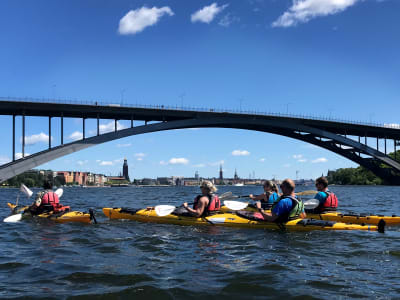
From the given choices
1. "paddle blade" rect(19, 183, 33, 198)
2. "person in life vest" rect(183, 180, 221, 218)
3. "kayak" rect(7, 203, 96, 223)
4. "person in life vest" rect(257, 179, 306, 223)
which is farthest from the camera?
"paddle blade" rect(19, 183, 33, 198)

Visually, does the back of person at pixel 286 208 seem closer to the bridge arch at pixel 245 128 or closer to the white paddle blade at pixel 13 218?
the white paddle blade at pixel 13 218

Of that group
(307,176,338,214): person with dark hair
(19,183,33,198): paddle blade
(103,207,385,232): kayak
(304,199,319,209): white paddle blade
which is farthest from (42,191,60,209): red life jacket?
(307,176,338,214): person with dark hair

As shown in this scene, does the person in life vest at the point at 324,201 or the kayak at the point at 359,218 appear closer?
the kayak at the point at 359,218

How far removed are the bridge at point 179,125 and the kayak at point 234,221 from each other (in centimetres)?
2406

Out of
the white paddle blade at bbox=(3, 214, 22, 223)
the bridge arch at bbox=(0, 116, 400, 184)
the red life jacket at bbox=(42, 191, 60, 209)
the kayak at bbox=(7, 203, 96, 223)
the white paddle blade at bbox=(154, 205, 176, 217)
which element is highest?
the bridge arch at bbox=(0, 116, 400, 184)

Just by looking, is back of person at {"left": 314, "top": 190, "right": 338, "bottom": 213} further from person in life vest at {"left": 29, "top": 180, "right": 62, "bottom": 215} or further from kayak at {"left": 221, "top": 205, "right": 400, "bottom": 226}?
person in life vest at {"left": 29, "top": 180, "right": 62, "bottom": 215}

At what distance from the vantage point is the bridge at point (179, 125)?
32.6m

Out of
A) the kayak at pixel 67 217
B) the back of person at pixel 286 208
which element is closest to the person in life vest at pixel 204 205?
the back of person at pixel 286 208

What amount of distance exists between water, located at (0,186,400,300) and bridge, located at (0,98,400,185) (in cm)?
Result: 2650

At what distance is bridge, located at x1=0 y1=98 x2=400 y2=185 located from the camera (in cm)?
3259

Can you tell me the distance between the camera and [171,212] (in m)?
10.0

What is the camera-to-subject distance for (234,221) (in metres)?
9.04

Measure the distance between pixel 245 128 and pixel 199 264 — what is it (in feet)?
154

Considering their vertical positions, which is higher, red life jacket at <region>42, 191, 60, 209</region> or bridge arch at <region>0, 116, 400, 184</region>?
bridge arch at <region>0, 116, 400, 184</region>
